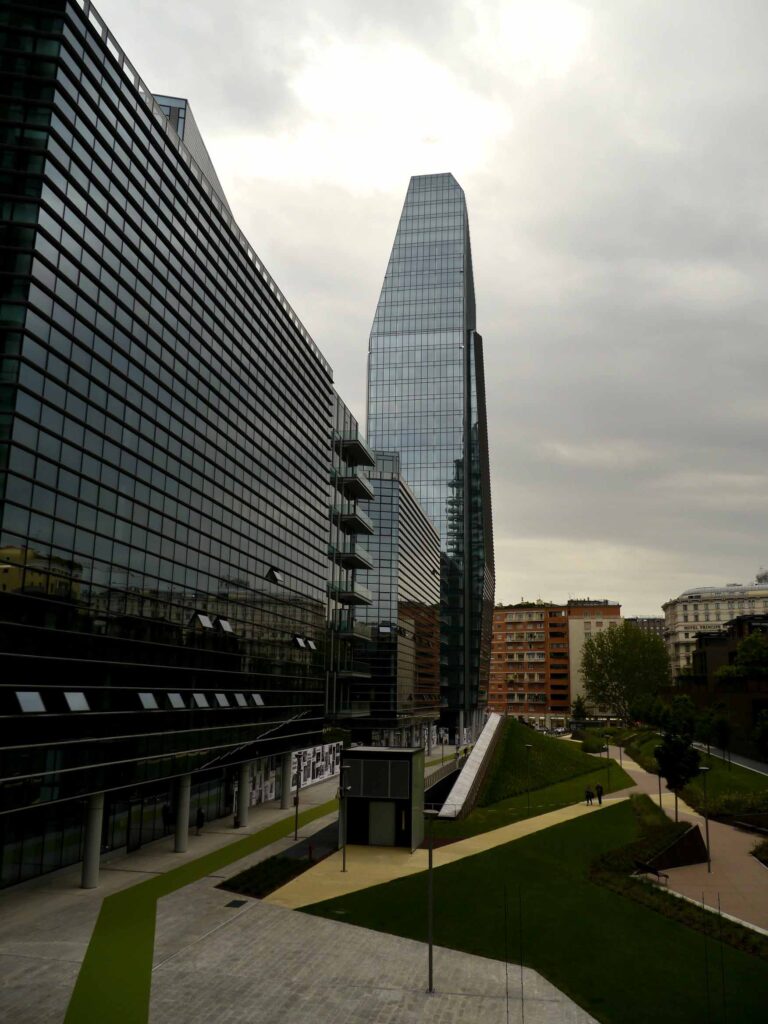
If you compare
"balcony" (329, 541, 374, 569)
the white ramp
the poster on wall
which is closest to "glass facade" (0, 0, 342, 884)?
the white ramp

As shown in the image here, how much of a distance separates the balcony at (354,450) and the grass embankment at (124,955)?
38.9m

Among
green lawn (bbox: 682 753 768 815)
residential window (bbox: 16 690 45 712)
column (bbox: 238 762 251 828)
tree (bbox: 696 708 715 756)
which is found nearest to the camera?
residential window (bbox: 16 690 45 712)

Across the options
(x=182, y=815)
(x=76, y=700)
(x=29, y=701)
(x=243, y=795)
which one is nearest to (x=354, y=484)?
(x=243, y=795)

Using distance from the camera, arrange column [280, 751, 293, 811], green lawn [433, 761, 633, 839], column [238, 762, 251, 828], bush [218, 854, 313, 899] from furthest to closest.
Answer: column [280, 751, 293, 811] → column [238, 762, 251, 828] → green lawn [433, 761, 633, 839] → bush [218, 854, 313, 899]

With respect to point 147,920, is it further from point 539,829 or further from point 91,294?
point 539,829

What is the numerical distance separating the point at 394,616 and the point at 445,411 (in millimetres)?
A: 57701

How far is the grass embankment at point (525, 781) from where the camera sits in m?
49.4

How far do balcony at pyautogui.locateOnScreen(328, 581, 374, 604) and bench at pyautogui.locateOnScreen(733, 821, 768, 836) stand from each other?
36.1 metres

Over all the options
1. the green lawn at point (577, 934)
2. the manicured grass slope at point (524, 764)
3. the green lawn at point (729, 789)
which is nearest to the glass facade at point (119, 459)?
the green lawn at point (577, 934)

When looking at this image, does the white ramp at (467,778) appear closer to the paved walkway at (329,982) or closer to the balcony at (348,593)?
the balcony at (348,593)

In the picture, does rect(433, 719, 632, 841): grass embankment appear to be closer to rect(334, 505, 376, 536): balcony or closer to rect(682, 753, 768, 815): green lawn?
rect(682, 753, 768, 815): green lawn

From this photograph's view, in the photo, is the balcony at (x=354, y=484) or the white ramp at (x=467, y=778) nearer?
the white ramp at (x=467, y=778)

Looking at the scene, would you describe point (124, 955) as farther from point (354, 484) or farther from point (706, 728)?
point (706, 728)

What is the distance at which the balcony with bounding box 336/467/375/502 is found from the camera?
69.4m
